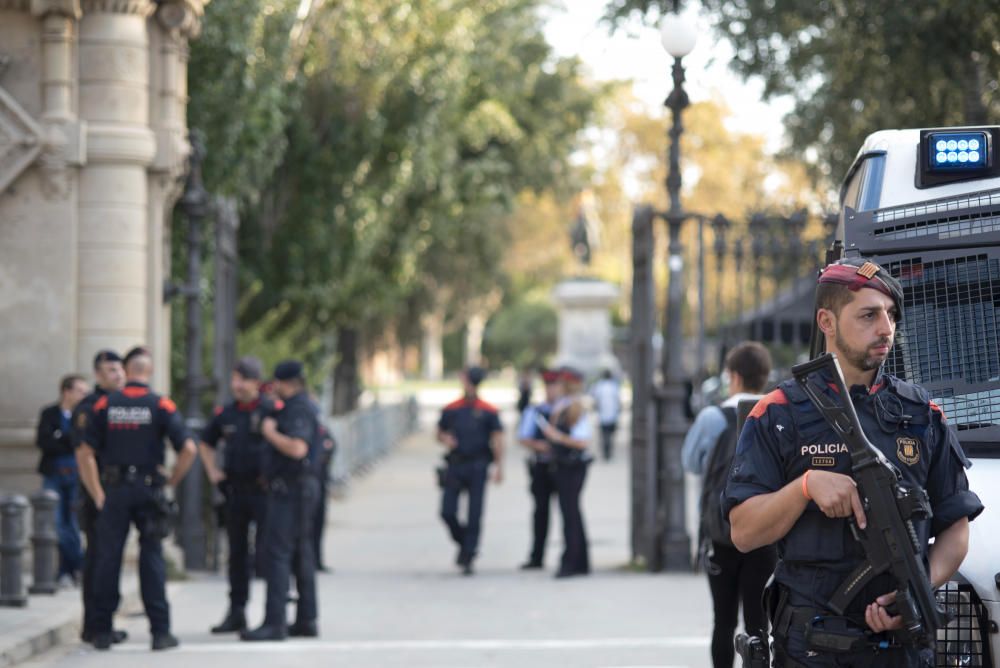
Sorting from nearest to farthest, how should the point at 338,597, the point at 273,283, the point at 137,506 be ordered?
the point at 137,506 → the point at 338,597 → the point at 273,283

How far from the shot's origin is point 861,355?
184 inches

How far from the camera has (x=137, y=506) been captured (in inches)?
411

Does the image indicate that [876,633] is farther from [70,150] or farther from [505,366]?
[505,366]

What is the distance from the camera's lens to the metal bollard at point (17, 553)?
1144 cm

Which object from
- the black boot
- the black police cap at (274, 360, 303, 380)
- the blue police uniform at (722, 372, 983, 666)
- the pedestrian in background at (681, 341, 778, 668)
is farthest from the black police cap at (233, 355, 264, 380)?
the blue police uniform at (722, 372, 983, 666)

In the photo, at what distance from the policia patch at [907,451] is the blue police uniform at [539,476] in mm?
10677

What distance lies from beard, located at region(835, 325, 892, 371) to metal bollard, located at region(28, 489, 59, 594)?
8.37m

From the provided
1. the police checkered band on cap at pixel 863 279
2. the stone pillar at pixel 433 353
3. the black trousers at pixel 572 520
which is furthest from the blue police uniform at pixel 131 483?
the stone pillar at pixel 433 353

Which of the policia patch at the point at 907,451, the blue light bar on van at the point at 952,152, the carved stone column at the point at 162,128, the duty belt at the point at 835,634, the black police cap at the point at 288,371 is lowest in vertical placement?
the duty belt at the point at 835,634

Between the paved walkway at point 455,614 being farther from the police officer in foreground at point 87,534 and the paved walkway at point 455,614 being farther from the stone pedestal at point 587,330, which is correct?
the stone pedestal at point 587,330

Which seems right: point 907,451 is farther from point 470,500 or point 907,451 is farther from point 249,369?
point 470,500

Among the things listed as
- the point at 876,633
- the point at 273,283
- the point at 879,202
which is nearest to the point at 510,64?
the point at 273,283

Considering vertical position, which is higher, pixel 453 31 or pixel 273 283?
pixel 453 31

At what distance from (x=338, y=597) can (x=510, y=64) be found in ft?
60.9
